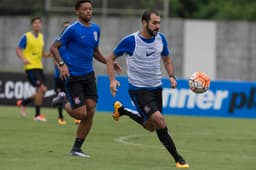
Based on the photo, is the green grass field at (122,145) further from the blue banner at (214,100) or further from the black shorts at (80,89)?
the blue banner at (214,100)

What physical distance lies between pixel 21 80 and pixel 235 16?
2776 centimetres

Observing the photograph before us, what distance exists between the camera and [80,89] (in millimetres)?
13547

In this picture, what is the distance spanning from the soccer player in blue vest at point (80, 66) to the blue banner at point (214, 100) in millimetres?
10749

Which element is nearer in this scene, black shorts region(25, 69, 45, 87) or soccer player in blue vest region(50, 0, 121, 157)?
soccer player in blue vest region(50, 0, 121, 157)

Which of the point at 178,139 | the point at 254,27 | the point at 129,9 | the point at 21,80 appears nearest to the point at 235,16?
the point at 254,27

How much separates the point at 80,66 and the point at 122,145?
2.25m

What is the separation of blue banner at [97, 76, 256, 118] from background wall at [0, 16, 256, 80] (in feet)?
38.8

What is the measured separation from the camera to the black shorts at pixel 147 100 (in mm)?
12633

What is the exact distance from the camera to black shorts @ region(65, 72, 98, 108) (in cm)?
1348

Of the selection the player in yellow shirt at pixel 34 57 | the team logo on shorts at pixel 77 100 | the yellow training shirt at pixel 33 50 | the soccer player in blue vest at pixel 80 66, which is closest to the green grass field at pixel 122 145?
the soccer player in blue vest at pixel 80 66

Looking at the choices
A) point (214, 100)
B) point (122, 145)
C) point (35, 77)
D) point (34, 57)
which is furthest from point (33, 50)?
point (122, 145)

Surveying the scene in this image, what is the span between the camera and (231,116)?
24.5 metres

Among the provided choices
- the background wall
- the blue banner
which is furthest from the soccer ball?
the background wall

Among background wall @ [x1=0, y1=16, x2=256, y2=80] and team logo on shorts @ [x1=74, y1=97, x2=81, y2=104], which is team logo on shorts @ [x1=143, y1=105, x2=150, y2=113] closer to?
team logo on shorts @ [x1=74, y1=97, x2=81, y2=104]
